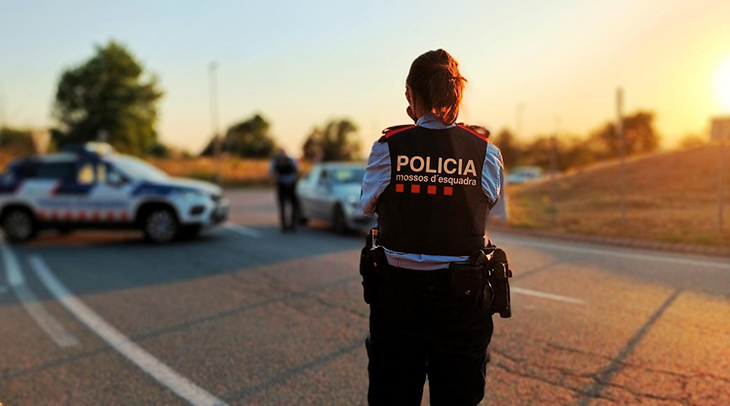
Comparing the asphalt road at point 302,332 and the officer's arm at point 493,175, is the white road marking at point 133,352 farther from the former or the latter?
the officer's arm at point 493,175

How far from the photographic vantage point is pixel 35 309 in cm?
633

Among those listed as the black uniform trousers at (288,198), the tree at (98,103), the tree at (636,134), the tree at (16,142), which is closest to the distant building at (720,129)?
the black uniform trousers at (288,198)

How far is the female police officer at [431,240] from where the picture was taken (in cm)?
210

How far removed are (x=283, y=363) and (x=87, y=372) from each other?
57.4 inches

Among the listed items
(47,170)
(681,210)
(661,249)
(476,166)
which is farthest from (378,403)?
(681,210)

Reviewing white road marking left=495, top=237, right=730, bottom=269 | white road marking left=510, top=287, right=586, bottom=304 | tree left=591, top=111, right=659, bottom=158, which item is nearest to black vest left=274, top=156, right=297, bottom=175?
white road marking left=495, top=237, right=730, bottom=269

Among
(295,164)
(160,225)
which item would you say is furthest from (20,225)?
(295,164)

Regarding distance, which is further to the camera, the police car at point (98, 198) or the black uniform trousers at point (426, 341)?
the police car at point (98, 198)

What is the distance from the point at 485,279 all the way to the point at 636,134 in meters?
72.9

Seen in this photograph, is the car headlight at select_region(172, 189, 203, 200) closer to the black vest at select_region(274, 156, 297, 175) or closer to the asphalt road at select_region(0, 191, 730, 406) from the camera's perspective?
the black vest at select_region(274, 156, 297, 175)

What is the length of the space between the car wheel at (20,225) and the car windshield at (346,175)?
629 centimetres

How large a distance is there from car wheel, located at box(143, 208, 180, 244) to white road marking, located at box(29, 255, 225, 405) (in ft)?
11.8

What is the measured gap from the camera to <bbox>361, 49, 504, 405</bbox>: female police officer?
6.88ft

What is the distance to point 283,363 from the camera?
14.2ft
